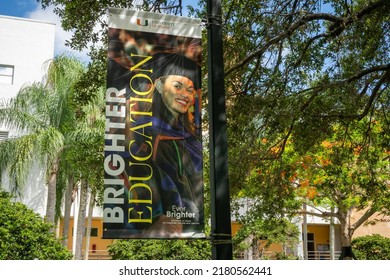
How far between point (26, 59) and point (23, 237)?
18.8 metres

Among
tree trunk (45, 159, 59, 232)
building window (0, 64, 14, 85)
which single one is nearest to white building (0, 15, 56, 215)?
building window (0, 64, 14, 85)

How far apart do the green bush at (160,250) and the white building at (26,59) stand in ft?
33.9

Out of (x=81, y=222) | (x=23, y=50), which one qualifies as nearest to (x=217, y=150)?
(x=81, y=222)

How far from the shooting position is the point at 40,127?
24062 millimetres

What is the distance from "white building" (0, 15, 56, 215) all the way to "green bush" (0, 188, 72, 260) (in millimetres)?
16627

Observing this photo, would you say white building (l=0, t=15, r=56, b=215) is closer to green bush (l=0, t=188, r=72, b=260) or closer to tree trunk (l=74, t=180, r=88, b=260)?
tree trunk (l=74, t=180, r=88, b=260)

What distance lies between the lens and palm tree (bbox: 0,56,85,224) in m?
23.2

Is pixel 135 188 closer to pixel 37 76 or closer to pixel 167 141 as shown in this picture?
pixel 167 141

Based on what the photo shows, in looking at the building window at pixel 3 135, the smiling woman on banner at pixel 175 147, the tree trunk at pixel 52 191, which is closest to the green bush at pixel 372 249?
the tree trunk at pixel 52 191

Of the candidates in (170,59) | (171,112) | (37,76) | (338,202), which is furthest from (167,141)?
(37,76)

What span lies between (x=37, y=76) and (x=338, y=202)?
51.8 feet

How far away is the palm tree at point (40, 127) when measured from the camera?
23203mm

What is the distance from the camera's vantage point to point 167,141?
5035 millimetres

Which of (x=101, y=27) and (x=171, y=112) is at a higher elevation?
(x=101, y=27)
